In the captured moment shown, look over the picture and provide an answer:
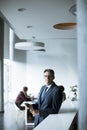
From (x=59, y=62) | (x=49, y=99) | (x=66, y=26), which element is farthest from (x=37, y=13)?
(x=59, y=62)

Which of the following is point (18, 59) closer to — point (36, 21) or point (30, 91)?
point (30, 91)

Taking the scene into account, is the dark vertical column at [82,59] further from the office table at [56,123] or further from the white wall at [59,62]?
the white wall at [59,62]

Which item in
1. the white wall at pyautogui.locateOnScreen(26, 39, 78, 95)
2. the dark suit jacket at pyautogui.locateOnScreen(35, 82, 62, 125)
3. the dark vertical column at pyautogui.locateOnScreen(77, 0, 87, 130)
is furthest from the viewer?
the white wall at pyautogui.locateOnScreen(26, 39, 78, 95)

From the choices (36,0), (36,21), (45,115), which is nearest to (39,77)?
(36,21)

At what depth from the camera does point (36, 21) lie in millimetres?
8945

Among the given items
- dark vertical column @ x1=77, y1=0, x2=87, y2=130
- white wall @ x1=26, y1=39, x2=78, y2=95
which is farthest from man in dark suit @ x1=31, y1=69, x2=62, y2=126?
white wall @ x1=26, y1=39, x2=78, y2=95

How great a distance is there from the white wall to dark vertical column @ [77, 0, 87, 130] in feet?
44.6

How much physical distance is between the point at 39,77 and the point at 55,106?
11.9 m

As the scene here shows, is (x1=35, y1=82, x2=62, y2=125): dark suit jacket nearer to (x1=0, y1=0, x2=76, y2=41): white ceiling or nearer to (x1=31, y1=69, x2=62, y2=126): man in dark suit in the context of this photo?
(x1=31, y1=69, x2=62, y2=126): man in dark suit

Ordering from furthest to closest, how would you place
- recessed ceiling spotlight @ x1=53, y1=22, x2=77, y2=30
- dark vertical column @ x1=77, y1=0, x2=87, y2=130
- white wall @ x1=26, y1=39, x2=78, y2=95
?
white wall @ x1=26, y1=39, x2=78, y2=95
recessed ceiling spotlight @ x1=53, y1=22, x2=77, y2=30
dark vertical column @ x1=77, y1=0, x2=87, y2=130

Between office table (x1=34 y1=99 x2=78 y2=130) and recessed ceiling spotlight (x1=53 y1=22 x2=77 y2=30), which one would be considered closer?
office table (x1=34 y1=99 x2=78 y2=130)

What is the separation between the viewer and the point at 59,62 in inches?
577

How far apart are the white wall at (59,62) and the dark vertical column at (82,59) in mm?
13581

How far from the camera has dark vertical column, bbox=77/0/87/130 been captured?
2.64 feet
